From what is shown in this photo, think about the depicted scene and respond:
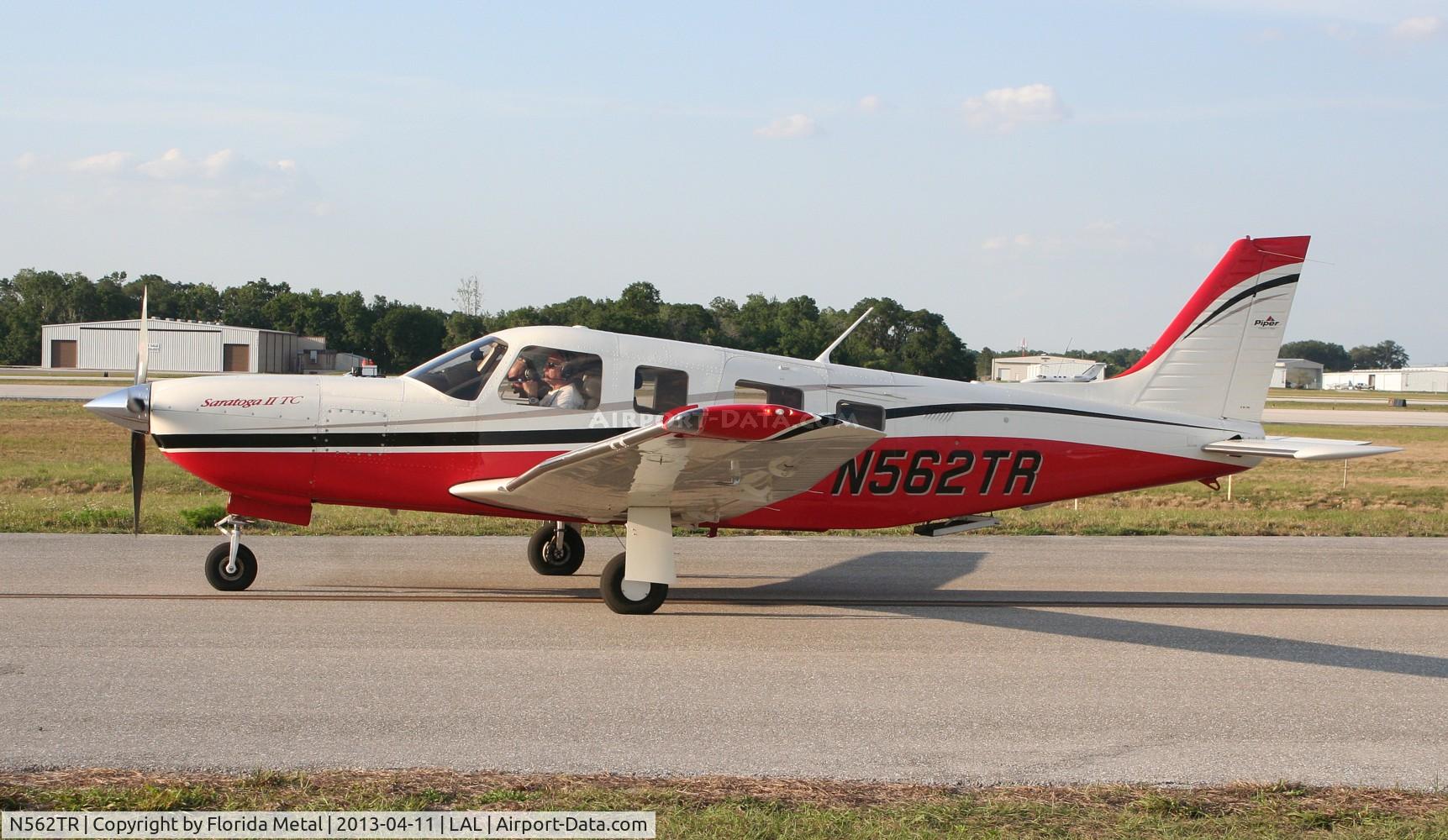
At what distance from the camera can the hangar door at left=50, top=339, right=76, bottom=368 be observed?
79.9 meters

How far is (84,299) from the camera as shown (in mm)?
98625

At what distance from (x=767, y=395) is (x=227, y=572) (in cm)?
461

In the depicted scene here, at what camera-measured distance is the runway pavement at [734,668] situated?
5.56 metres

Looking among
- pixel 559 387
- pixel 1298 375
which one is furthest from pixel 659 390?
pixel 1298 375

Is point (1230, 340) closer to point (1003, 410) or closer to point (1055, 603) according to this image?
A: point (1003, 410)

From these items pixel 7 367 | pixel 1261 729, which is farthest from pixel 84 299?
pixel 1261 729

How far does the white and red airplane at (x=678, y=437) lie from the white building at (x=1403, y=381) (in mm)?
146151

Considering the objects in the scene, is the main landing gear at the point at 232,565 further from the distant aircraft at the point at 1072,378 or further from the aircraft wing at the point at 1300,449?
the aircraft wing at the point at 1300,449

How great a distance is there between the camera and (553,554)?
35.4 feet

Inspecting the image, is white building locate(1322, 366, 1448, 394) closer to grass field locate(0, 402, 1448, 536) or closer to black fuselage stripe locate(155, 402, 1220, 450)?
grass field locate(0, 402, 1448, 536)

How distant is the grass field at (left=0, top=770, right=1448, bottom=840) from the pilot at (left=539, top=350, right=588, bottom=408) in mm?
4656

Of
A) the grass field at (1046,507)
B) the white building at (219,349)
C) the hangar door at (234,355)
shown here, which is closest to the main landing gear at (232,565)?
the grass field at (1046,507)

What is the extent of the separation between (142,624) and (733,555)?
19.6 feet

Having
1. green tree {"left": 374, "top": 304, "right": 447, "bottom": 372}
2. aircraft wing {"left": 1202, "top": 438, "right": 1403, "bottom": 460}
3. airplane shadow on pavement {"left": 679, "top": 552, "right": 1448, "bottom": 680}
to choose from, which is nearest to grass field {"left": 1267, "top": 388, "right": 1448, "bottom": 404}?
green tree {"left": 374, "top": 304, "right": 447, "bottom": 372}
